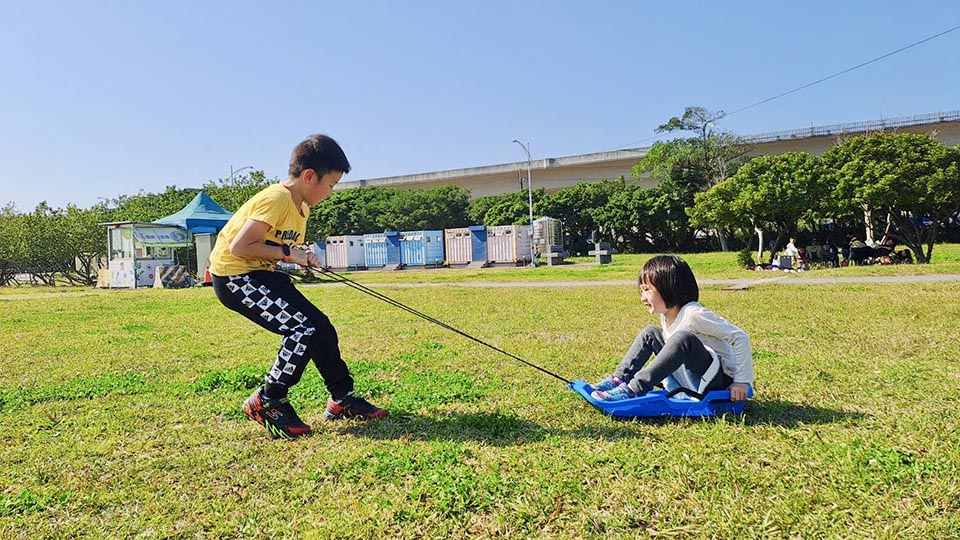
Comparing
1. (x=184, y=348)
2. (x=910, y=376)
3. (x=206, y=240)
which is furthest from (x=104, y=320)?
(x=206, y=240)

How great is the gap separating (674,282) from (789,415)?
37.6 inches

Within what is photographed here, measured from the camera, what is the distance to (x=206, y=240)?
21125 mm

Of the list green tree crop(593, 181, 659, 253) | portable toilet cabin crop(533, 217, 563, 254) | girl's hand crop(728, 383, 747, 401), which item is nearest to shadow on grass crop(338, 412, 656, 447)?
girl's hand crop(728, 383, 747, 401)

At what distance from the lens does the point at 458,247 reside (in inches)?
1246

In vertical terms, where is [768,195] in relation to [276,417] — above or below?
above

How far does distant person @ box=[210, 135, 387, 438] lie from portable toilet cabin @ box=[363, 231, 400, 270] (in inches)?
1164

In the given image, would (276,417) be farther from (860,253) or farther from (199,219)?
(199,219)

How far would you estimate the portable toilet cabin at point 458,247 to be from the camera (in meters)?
31.3

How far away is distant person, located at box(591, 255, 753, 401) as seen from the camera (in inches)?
131

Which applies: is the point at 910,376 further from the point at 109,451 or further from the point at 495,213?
the point at 495,213

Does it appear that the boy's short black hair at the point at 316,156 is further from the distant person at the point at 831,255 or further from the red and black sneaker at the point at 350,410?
the distant person at the point at 831,255

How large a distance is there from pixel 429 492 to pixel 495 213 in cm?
4028

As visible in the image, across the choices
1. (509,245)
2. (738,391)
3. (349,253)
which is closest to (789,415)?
(738,391)

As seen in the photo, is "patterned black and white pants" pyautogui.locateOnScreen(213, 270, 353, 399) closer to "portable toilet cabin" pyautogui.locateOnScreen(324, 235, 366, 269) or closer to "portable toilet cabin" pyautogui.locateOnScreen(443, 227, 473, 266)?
"portable toilet cabin" pyautogui.locateOnScreen(443, 227, 473, 266)
